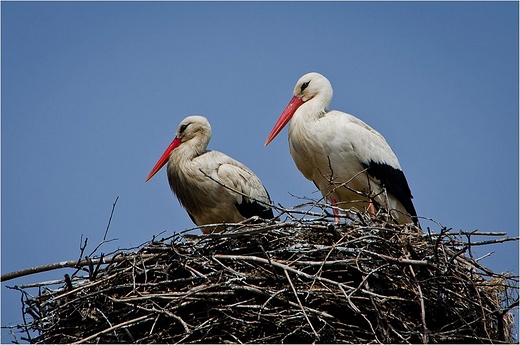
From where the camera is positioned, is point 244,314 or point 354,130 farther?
point 354,130

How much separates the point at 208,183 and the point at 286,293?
210 centimetres

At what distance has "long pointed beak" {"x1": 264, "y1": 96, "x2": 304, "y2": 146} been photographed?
7172mm

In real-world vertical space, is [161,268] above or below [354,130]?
below

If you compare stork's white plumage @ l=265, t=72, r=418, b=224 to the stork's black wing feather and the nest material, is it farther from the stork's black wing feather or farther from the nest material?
the nest material

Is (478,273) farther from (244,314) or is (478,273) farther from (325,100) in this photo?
(325,100)

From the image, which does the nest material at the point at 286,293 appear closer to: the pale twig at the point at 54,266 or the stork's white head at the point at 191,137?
the pale twig at the point at 54,266

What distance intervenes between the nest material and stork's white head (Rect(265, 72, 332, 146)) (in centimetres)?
181

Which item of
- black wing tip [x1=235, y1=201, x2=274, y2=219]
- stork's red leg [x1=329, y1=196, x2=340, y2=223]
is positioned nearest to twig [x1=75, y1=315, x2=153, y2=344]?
stork's red leg [x1=329, y1=196, x2=340, y2=223]

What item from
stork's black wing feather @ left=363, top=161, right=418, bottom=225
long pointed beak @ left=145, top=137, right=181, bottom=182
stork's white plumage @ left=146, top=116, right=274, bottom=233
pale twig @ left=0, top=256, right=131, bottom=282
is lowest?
pale twig @ left=0, top=256, right=131, bottom=282

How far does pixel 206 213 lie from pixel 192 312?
2.02 m

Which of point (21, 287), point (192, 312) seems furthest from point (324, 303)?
point (21, 287)

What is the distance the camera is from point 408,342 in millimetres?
4828

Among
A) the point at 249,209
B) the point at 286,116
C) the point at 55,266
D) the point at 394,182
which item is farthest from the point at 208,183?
the point at 55,266

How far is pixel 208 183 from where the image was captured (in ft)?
22.8
